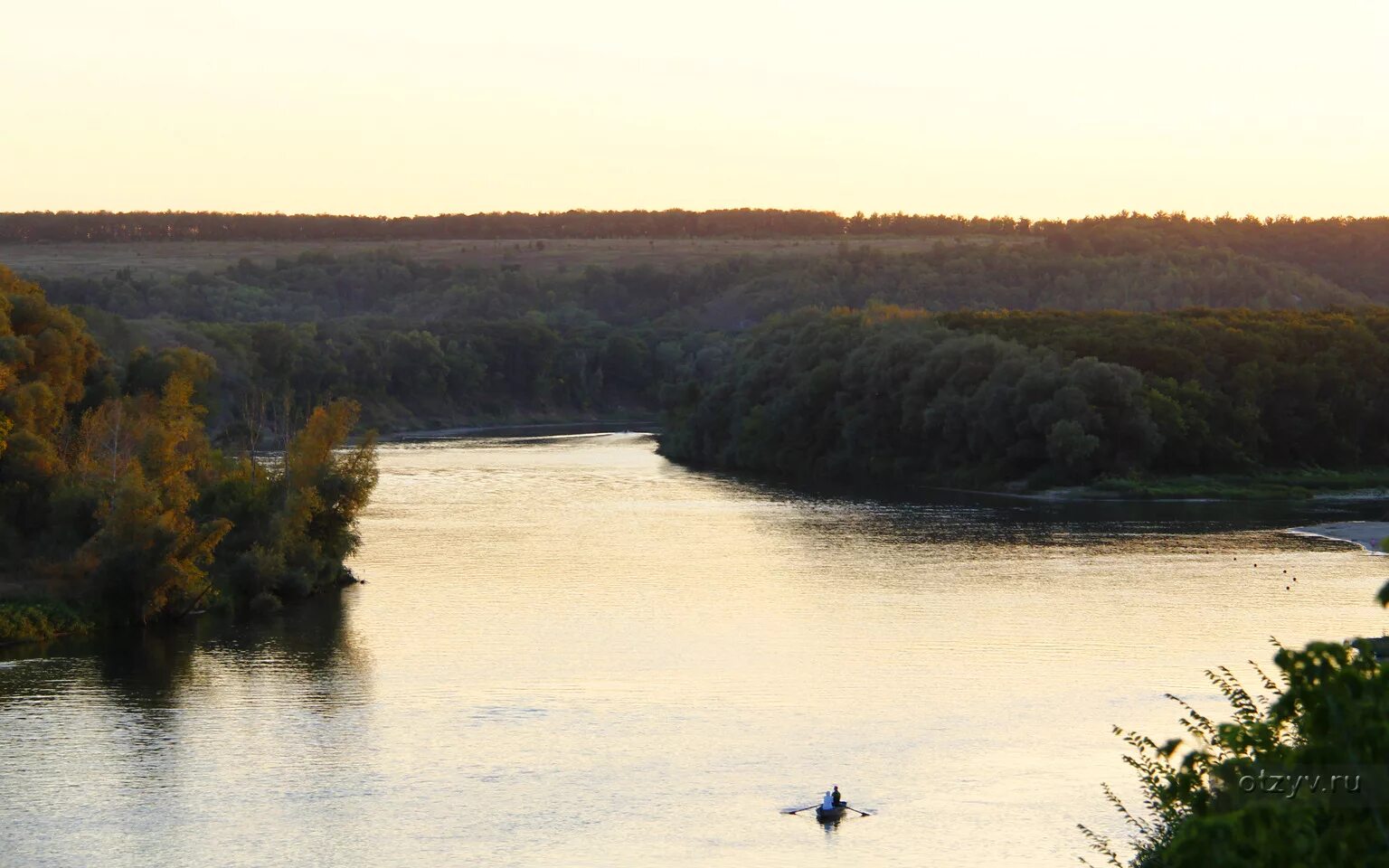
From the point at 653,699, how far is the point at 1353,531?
38.6 meters

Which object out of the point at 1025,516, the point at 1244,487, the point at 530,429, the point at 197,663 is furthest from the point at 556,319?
the point at 197,663

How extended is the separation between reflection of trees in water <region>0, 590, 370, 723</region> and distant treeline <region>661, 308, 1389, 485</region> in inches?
1855

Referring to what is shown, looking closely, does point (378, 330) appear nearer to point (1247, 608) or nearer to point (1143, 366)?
point (1143, 366)

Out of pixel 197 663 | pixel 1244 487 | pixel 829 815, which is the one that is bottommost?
pixel 1244 487

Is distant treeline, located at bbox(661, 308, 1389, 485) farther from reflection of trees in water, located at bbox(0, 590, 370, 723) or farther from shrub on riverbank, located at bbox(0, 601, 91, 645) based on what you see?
shrub on riverbank, located at bbox(0, 601, 91, 645)

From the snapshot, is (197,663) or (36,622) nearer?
(197,663)

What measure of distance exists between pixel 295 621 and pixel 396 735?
1407 cm

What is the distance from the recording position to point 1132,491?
8044 centimetres

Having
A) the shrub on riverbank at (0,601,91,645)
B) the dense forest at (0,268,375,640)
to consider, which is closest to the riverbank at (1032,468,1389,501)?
the dense forest at (0,268,375,640)

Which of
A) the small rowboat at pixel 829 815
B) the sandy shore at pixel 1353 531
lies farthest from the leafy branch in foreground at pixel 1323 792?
the sandy shore at pixel 1353 531

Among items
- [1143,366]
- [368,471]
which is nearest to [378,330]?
[1143,366]

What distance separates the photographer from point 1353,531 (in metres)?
65.2

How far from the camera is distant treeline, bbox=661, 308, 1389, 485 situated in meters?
85.3

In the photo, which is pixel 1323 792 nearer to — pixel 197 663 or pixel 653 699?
pixel 653 699
